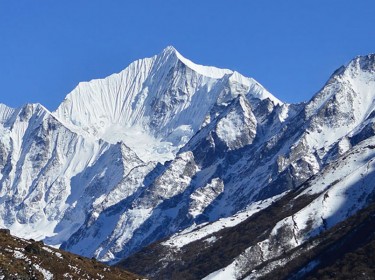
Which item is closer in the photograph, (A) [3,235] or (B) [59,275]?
(B) [59,275]

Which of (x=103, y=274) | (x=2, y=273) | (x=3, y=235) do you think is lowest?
(x=2, y=273)

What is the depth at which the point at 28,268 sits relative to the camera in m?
115

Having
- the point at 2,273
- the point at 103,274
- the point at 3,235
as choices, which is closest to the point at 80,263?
the point at 103,274

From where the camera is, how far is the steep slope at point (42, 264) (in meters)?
112

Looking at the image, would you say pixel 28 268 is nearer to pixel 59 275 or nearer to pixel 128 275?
pixel 59 275

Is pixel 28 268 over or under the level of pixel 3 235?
under

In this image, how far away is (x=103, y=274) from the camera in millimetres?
126000

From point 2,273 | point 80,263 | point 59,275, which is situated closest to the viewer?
point 2,273

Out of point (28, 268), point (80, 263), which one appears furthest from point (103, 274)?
point (28, 268)

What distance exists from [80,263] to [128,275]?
8.64 meters

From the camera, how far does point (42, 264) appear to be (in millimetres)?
120500

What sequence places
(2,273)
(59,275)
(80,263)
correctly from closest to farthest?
(2,273), (59,275), (80,263)

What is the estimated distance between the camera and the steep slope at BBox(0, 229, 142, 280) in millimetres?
112175

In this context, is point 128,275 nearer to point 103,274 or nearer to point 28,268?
point 103,274
